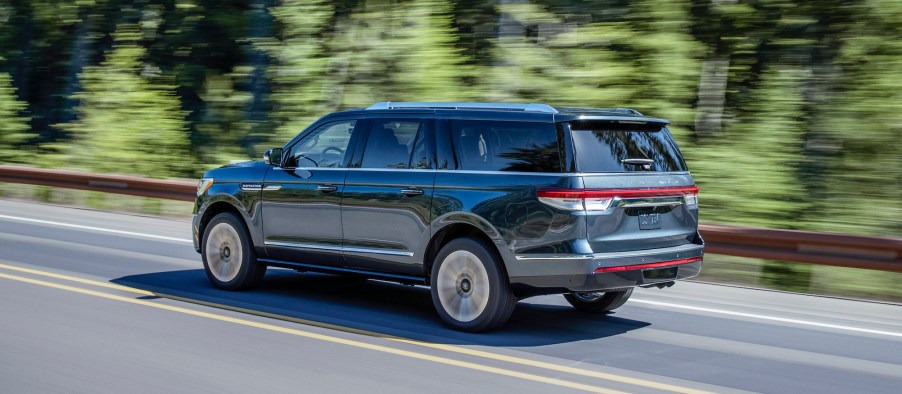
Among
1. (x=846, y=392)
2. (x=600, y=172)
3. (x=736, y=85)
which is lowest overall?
(x=846, y=392)

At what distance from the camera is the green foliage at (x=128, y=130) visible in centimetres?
2216

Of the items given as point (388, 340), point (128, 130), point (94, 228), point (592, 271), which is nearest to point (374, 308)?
point (388, 340)

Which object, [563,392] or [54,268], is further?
[54,268]

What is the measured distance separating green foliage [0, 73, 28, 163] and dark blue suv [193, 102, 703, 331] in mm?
17865

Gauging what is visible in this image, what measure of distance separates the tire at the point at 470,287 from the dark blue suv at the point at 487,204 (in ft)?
0.03

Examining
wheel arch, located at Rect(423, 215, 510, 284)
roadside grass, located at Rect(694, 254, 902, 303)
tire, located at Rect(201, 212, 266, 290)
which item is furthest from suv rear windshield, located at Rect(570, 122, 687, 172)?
tire, located at Rect(201, 212, 266, 290)

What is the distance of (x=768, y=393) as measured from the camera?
19.5 ft

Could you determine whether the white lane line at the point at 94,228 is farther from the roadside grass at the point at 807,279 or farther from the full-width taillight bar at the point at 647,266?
the full-width taillight bar at the point at 647,266

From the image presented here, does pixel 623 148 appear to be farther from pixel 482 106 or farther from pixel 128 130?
pixel 128 130

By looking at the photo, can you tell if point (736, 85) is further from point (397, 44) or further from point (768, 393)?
point (768, 393)

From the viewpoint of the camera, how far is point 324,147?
870 centimetres

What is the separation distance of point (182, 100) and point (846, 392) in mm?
21648

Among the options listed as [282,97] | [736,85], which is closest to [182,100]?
[282,97]

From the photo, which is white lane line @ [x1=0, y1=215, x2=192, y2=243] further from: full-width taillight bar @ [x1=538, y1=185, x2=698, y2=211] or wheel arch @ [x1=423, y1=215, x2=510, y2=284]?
full-width taillight bar @ [x1=538, y1=185, x2=698, y2=211]
